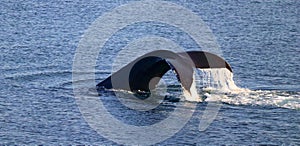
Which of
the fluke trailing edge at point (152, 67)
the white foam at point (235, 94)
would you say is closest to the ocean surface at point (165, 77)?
the white foam at point (235, 94)

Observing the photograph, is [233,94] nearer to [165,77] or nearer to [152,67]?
[152,67]

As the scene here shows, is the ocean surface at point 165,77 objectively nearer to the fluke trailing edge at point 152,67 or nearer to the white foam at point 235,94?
the white foam at point 235,94

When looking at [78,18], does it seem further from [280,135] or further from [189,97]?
[280,135]

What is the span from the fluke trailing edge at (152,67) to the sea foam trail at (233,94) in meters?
0.32

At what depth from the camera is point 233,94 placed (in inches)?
933

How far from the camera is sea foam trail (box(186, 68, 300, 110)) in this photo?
22.8 metres

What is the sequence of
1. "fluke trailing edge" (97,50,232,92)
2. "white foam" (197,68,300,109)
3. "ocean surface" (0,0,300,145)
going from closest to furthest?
1. "ocean surface" (0,0,300,145)
2. "white foam" (197,68,300,109)
3. "fluke trailing edge" (97,50,232,92)

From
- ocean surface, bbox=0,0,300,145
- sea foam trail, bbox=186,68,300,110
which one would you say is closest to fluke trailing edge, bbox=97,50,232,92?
sea foam trail, bbox=186,68,300,110

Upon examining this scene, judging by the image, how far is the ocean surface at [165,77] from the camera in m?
20.1

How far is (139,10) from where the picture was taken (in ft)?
134

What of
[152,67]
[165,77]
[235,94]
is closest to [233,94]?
[235,94]

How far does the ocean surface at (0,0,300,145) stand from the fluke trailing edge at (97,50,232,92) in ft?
2.15

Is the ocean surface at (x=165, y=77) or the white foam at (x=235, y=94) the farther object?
the white foam at (x=235, y=94)

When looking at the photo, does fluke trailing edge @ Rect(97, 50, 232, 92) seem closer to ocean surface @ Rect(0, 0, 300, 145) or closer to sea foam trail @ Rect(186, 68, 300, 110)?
sea foam trail @ Rect(186, 68, 300, 110)
